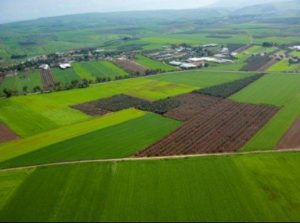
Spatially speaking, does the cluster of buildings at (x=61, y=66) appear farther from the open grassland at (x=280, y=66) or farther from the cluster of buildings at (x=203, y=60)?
the open grassland at (x=280, y=66)

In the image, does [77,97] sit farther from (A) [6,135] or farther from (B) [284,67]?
(B) [284,67]

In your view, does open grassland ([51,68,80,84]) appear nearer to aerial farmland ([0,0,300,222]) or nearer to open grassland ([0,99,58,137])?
aerial farmland ([0,0,300,222])

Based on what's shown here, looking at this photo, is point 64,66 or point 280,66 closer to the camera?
point 280,66

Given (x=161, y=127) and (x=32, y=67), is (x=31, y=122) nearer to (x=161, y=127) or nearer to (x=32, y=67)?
(x=161, y=127)

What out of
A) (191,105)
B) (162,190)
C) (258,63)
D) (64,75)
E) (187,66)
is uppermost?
(162,190)

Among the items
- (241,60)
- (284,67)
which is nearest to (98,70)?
(241,60)
